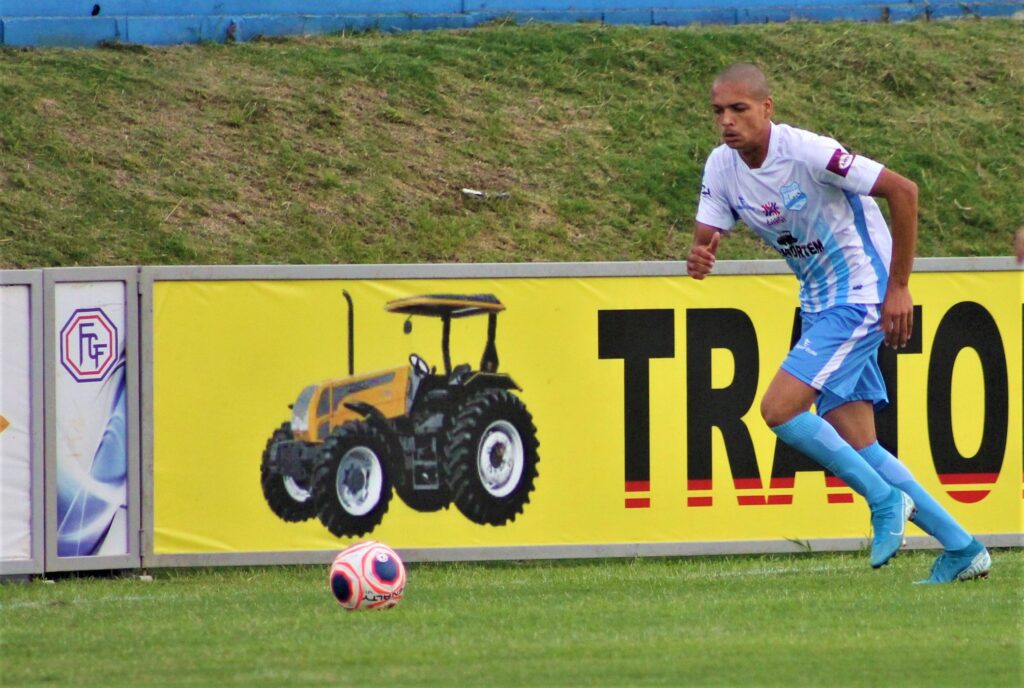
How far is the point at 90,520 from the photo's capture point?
9.01 meters

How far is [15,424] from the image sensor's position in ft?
29.3

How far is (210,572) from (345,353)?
1506 millimetres

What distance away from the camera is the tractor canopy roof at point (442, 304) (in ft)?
30.3

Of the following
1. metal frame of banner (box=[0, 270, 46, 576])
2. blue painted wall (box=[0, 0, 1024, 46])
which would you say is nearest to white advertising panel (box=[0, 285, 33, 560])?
metal frame of banner (box=[0, 270, 46, 576])

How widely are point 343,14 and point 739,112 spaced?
12.1 meters

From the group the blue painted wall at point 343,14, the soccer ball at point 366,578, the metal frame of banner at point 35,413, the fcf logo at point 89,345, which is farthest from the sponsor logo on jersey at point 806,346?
the blue painted wall at point 343,14

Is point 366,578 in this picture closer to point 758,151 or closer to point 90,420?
point 758,151

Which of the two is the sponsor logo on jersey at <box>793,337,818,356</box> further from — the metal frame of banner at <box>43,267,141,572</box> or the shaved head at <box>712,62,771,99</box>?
the metal frame of banner at <box>43,267,141,572</box>

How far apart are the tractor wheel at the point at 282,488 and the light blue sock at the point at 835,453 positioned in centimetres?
320

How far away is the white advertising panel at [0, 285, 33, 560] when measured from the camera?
8.89 meters

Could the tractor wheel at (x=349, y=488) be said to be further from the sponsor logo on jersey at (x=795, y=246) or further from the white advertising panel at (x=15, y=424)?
the sponsor logo on jersey at (x=795, y=246)

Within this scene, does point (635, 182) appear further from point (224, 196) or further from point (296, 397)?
point (296, 397)

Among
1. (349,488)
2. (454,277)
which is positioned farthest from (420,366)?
(349,488)

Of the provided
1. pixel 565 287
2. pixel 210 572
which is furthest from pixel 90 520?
pixel 565 287
